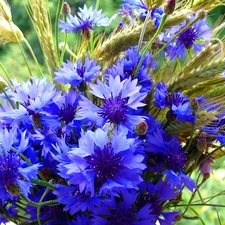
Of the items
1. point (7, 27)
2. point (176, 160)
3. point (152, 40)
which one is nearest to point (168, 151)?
point (176, 160)

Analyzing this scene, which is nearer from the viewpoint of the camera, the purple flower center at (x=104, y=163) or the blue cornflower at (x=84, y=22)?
the purple flower center at (x=104, y=163)

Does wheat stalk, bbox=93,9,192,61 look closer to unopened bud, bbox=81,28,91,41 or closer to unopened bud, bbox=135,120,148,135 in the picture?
unopened bud, bbox=81,28,91,41

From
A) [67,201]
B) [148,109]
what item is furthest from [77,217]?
[148,109]

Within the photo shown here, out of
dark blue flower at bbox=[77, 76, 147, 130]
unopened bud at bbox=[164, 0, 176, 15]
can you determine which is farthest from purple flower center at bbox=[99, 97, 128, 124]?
unopened bud at bbox=[164, 0, 176, 15]

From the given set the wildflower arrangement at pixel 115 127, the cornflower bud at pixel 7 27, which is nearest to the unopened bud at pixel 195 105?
the wildflower arrangement at pixel 115 127

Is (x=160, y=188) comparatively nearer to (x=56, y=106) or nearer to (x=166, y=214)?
(x=166, y=214)

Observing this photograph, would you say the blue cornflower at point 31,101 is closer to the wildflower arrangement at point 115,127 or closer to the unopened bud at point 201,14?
the wildflower arrangement at point 115,127

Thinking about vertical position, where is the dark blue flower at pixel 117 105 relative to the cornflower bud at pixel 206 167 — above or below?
above
